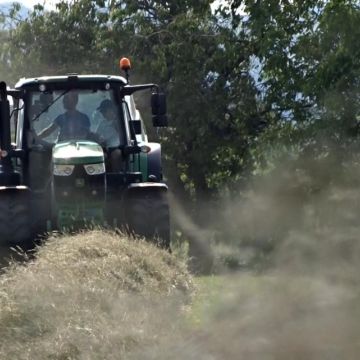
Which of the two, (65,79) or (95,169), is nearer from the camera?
(95,169)

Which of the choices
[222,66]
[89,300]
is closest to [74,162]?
[89,300]

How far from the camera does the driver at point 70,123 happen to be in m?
10.3

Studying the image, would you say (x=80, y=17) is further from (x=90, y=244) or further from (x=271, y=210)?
(x=90, y=244)

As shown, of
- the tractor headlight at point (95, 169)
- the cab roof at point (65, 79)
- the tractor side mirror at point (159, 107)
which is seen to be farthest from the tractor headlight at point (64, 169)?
the tractor side mirror at point (159, 107)

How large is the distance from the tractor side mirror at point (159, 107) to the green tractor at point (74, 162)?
0.04ft

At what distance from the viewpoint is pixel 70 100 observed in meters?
10.4

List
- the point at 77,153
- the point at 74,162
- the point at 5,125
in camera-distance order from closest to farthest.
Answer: the point at 74,162
the point at 77,153
the point at 5,125

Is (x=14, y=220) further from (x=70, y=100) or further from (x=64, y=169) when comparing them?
(x=70, y=100)

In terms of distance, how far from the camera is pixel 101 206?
974cm

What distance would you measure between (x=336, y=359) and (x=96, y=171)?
16.9 feet

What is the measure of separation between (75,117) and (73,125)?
4.5 inches

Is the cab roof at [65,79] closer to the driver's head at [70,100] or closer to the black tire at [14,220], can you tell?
the driver's head at [70,100]

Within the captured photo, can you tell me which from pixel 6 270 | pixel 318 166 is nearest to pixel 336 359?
pixel 6 270

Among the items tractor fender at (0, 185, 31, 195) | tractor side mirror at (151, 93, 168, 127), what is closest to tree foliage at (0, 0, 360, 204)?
tractor side mirror at (151, 93, 168, 127)
